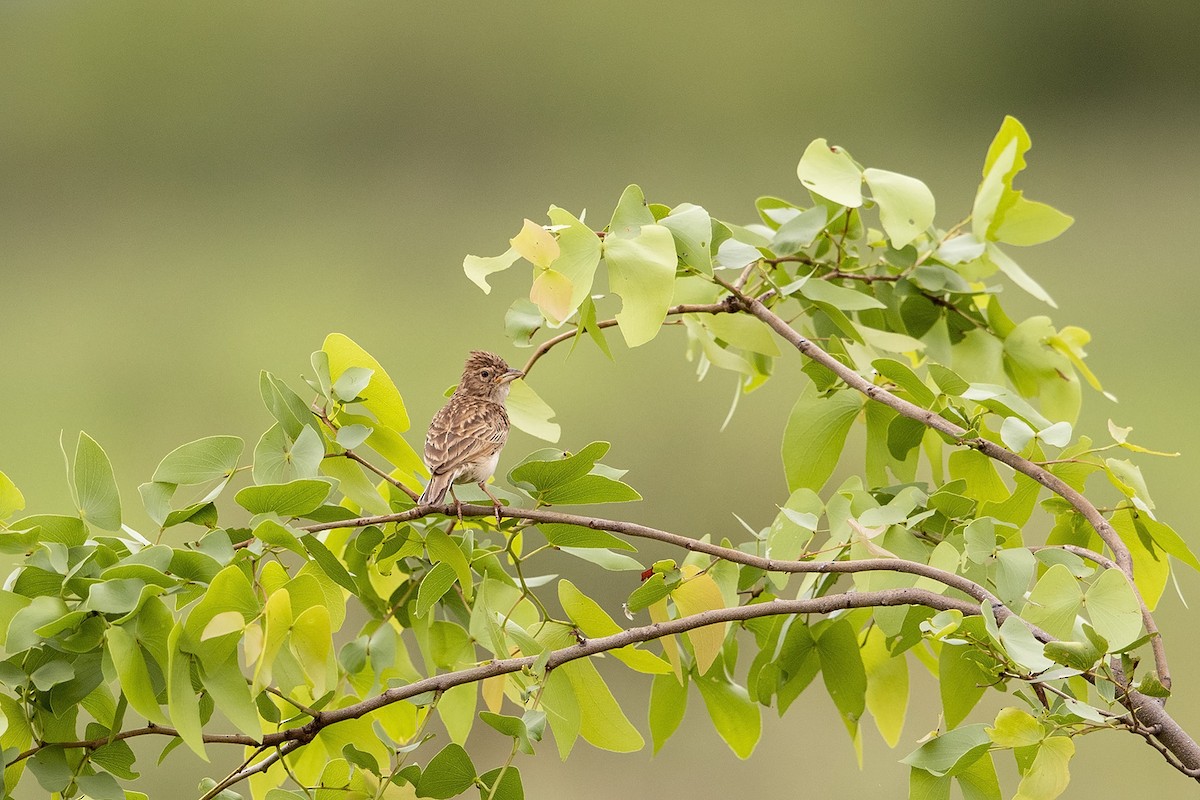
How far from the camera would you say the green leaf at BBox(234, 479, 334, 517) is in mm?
391

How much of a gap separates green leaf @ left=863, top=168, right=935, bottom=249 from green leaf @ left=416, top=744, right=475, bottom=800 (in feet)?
1.09

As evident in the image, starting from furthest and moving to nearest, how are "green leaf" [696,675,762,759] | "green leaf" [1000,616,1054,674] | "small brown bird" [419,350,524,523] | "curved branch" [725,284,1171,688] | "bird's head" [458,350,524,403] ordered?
1. "bird's head" [458,350,524,403]
2. "small brown bird" [419,350,524,523]
3. "green leaf" [696,675,762,759]
4. "curved branch" [725,284,1171,688]
5. "green leaf" [1000,616,1054,674]

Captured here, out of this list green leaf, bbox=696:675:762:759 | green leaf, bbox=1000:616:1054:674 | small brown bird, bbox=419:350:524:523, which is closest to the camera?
green leaf, bbox=1000:616:1054:674

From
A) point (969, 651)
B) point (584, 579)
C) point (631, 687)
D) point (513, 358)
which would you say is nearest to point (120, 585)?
point (969, 651)

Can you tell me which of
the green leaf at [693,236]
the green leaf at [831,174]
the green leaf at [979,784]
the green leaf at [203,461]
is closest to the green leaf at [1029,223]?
the green leaf at [831,174]

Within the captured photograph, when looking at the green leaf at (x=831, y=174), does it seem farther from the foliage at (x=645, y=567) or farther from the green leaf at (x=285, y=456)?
the green leaf at (x=285, y=456)

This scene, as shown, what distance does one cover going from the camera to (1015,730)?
1.16ft

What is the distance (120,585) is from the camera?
14.4 inches

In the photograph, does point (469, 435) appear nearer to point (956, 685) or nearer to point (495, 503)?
point (495, 503)

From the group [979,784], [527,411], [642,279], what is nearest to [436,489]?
[527,411]

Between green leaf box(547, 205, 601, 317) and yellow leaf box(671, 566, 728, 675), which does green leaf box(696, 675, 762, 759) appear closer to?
yellow leaf box(671, 566, 728, 675)

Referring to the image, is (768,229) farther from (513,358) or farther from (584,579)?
(513,358)

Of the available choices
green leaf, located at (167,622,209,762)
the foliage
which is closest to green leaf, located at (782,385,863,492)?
the foliage

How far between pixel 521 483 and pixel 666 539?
74 mm
